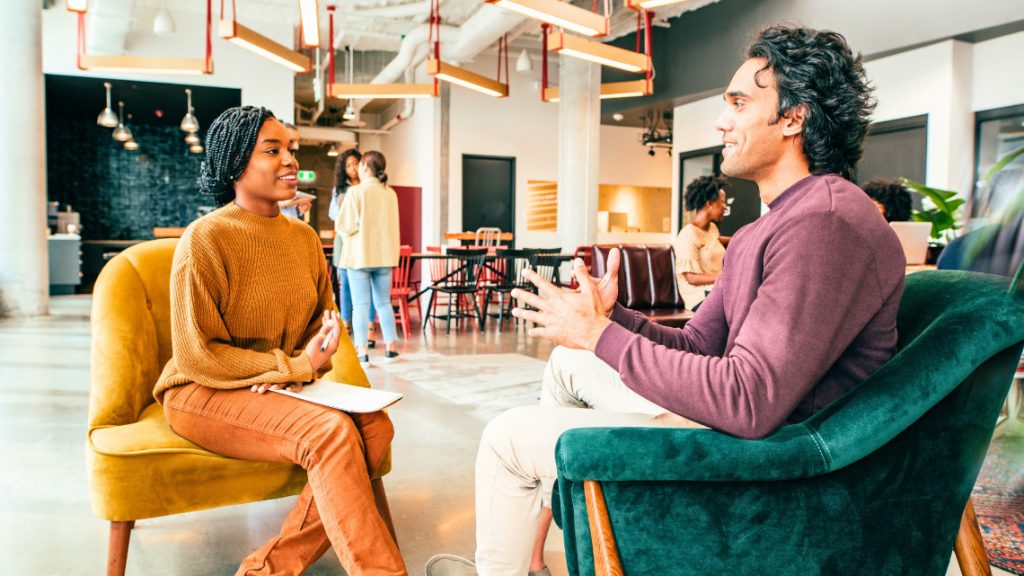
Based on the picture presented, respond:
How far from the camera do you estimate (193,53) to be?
371 inches

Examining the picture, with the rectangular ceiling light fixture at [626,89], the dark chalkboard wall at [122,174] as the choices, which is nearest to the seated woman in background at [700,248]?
the rectangular ceiling light fixture at [626,89]

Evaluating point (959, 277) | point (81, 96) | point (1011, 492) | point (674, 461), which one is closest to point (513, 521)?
point (674, 461)

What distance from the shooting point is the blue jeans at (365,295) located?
494cm

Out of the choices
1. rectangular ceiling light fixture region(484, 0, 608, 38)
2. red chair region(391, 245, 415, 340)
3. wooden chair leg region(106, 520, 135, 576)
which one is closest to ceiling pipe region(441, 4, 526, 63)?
rectangular ceiling light fixture region(484, 0, 608, 38)

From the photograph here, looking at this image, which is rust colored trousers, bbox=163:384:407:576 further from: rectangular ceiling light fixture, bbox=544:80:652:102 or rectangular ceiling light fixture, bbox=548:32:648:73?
rectangular ceiling light fixture, bbox=544:80:652:102

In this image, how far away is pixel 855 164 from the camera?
1344 mm

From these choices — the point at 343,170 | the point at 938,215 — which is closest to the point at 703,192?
the point at 938,215

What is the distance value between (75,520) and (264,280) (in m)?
1.09

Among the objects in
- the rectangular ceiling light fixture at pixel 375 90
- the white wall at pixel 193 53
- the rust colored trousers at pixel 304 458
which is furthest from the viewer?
the white wall at pixel 193 53

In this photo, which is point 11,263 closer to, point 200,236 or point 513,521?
point 200,236

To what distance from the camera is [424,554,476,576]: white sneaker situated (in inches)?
73.9

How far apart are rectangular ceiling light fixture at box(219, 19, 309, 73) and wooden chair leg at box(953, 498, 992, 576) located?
6130 mm

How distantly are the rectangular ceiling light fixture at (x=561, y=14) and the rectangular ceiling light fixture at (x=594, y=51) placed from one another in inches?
14.4

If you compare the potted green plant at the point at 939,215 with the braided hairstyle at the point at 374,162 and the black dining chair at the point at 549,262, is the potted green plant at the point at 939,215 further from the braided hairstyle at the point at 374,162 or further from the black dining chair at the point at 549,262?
the black dining chair at the point at 549,262
